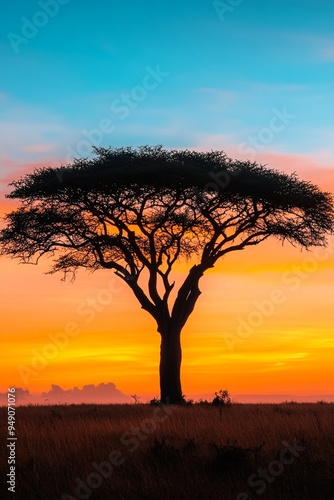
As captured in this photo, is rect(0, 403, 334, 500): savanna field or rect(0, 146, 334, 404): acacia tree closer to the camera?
rect(0, 403, 334, 500): savanna field

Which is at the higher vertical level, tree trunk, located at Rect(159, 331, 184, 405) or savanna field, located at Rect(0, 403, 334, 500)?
tree trunk, located at Rect(159, 331, 184, 405)

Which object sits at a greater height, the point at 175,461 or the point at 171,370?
the point at 171,370

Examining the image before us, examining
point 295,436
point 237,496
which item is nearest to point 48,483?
point 237,496

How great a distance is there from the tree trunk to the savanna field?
10.2 metres

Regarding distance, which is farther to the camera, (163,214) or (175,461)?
(163,214)

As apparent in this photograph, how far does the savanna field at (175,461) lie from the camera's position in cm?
1228

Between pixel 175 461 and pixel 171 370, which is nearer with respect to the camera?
pixel 175 461

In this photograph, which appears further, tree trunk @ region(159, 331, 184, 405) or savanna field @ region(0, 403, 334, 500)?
tree trunk @ region(159, 331, 184, 405)

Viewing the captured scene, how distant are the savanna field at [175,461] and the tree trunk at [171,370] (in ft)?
33.6

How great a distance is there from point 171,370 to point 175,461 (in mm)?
16171

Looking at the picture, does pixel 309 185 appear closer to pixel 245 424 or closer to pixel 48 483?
pixel 245 424

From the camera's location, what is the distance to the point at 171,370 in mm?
30172

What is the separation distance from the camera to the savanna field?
1228 cm

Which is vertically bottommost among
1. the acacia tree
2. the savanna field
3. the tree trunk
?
the savanna field
